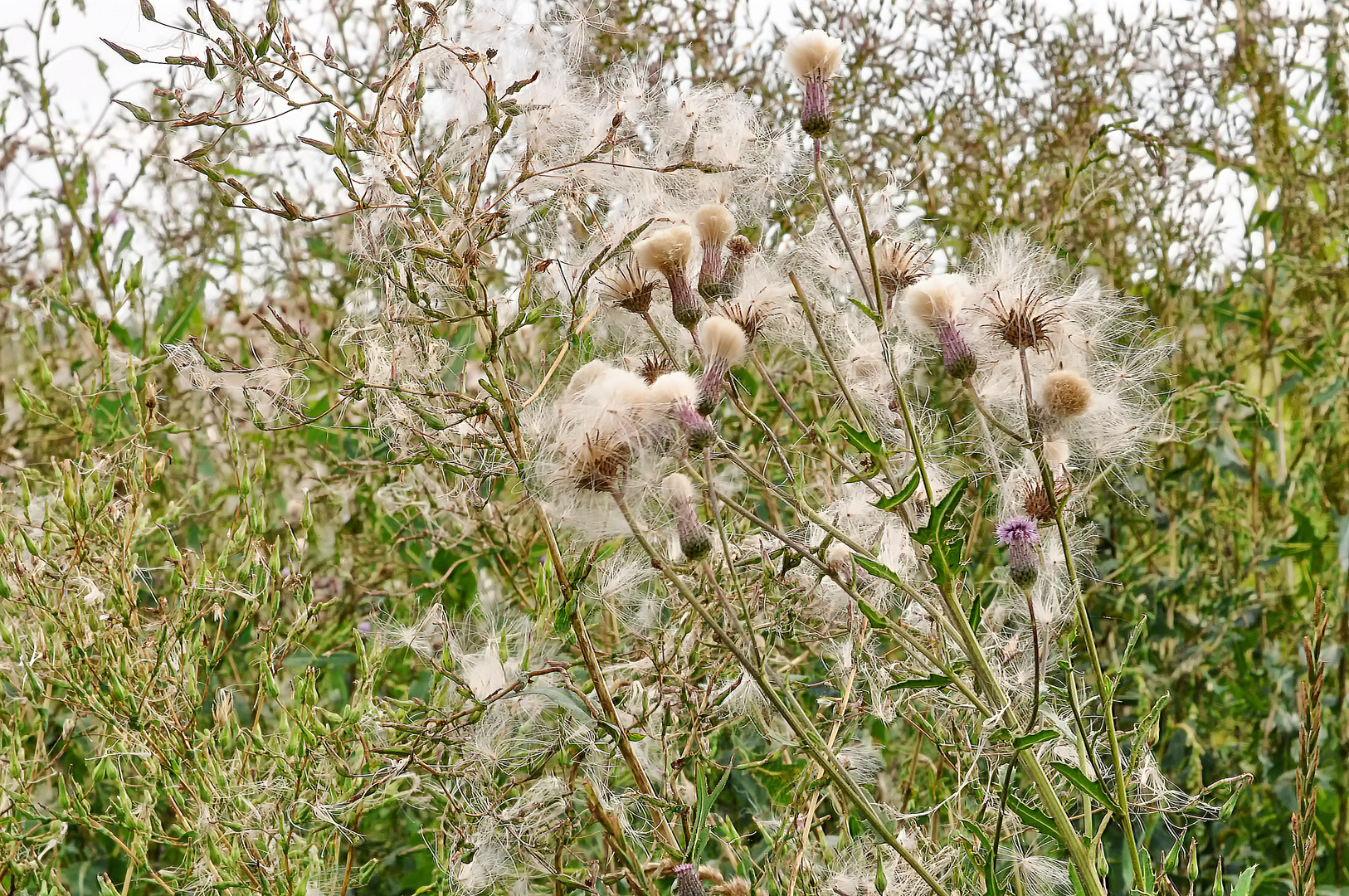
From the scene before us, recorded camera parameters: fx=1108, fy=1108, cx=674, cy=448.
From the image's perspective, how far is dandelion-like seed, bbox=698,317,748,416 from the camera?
0.98 meters

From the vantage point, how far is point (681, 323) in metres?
1.09

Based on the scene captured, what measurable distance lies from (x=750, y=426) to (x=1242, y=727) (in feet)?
4.56

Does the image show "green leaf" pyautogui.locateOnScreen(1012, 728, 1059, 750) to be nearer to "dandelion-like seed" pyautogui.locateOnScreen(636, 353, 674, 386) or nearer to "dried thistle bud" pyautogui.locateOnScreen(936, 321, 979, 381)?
"dried thistle bud" pyautogui.locateOnScreen(936, 321, 979, 381)

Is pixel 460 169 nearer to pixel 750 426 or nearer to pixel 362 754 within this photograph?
pixel 362 754

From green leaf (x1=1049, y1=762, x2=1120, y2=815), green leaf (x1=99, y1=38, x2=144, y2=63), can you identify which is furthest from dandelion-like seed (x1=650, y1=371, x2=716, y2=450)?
green leaf (x1=99, y1=38, x2=144, y2=63)

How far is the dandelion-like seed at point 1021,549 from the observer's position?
94 centimetres

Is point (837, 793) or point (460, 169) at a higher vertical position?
point (460, 169)

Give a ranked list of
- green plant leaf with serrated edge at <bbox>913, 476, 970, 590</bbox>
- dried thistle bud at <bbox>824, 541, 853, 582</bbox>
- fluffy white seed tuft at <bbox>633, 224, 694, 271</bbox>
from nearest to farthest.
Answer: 1. green plant leaf with serrated edge at <bbox>913, 476, 970, 590</bbox>
2. fluffy white seed tuft at <bbox>633, 224, 694, 271</bbox>
3. dried thistle bud at <bbox>824, 541, 853, 582</bbox>

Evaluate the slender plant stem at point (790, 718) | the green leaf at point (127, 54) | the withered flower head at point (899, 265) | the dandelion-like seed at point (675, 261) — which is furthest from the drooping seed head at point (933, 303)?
the green leaf at point (127, 54)

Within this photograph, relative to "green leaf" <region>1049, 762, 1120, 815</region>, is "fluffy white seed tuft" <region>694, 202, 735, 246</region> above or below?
above

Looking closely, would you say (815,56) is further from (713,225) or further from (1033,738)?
(1033,738)

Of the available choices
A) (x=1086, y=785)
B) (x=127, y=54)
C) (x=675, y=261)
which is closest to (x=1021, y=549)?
(x=1086, y=785)

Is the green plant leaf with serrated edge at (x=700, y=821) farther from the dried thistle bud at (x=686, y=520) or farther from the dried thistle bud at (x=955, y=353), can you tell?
the dried thistle bud at (x=955, y=353)

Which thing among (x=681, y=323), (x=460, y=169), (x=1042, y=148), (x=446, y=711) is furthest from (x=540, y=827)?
(x=1042, y=148)
